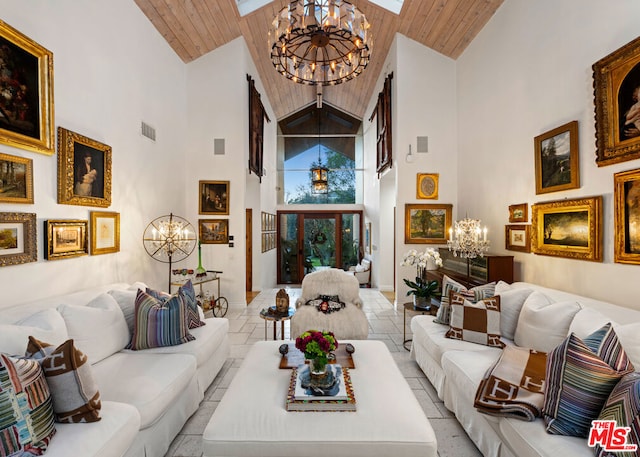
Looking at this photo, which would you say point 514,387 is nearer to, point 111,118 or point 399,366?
point 399,366

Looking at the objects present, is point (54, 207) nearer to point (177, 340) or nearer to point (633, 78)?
point (177, 340)

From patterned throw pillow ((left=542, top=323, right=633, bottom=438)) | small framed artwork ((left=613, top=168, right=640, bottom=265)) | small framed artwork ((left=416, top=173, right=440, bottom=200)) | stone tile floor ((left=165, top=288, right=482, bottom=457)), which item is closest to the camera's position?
patterned throw pillow ((left=542, top=323, right=633, bottom=438))

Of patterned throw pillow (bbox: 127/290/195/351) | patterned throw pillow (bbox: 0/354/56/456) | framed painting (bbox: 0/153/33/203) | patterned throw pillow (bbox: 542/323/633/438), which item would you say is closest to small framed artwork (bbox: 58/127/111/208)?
framed painting (bbox: 0/153/33/203)

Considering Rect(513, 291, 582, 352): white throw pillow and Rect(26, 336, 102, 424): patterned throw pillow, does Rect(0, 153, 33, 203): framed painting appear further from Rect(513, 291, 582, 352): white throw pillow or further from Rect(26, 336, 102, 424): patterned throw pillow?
Rect(513, 291, 582, 352): white throw pillow

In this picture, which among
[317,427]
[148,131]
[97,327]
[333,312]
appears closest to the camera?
[317,427]

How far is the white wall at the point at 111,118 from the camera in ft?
8.73

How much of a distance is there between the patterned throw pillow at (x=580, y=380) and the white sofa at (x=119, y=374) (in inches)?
86.9

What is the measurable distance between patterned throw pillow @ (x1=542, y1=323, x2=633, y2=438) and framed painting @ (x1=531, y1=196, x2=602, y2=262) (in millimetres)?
1447

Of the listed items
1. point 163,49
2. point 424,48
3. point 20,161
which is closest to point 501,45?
point 424,48

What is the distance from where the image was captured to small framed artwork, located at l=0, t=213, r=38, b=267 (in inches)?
92.9

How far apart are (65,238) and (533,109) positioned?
5.13 meters

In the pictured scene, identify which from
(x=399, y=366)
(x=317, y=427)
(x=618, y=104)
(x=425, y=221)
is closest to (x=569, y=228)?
(x=618, y=104)

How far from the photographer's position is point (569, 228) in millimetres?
3109

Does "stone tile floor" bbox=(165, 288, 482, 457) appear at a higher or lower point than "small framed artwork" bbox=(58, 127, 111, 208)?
→ lower
